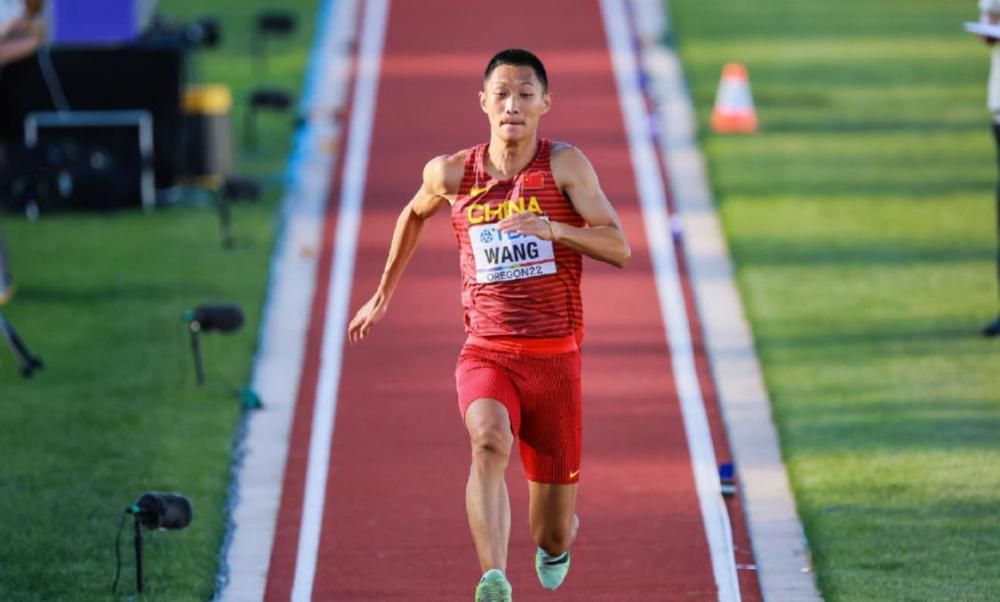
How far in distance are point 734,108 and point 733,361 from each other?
699 centimetres

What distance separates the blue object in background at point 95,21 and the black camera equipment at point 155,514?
1016cm

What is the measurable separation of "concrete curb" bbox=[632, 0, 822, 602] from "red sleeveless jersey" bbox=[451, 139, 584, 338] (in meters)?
1.93

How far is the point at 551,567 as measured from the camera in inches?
365

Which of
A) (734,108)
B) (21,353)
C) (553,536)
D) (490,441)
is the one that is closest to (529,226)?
(490,441)

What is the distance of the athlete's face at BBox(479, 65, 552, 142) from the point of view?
338 inches

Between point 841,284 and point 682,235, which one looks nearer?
point 841,284

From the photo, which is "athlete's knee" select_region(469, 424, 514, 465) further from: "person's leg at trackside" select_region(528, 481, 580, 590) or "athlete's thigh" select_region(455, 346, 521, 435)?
"person's leg at trackside" select_region(528, 481, 580, 590)

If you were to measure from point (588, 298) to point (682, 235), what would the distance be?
1.87 m

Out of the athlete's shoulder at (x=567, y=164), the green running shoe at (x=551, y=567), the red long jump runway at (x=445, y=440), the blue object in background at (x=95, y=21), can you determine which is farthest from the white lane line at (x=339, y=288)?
the athlete's shoulder at (x=567, y=164)

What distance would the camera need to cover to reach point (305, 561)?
10.3m

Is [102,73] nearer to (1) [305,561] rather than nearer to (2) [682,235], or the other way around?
(2) [682,235]

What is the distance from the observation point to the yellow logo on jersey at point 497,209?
861 centimetres

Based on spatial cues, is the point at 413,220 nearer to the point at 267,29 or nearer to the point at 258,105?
the point at 258,105

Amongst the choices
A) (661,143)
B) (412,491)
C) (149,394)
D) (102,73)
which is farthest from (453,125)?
(412,491)
